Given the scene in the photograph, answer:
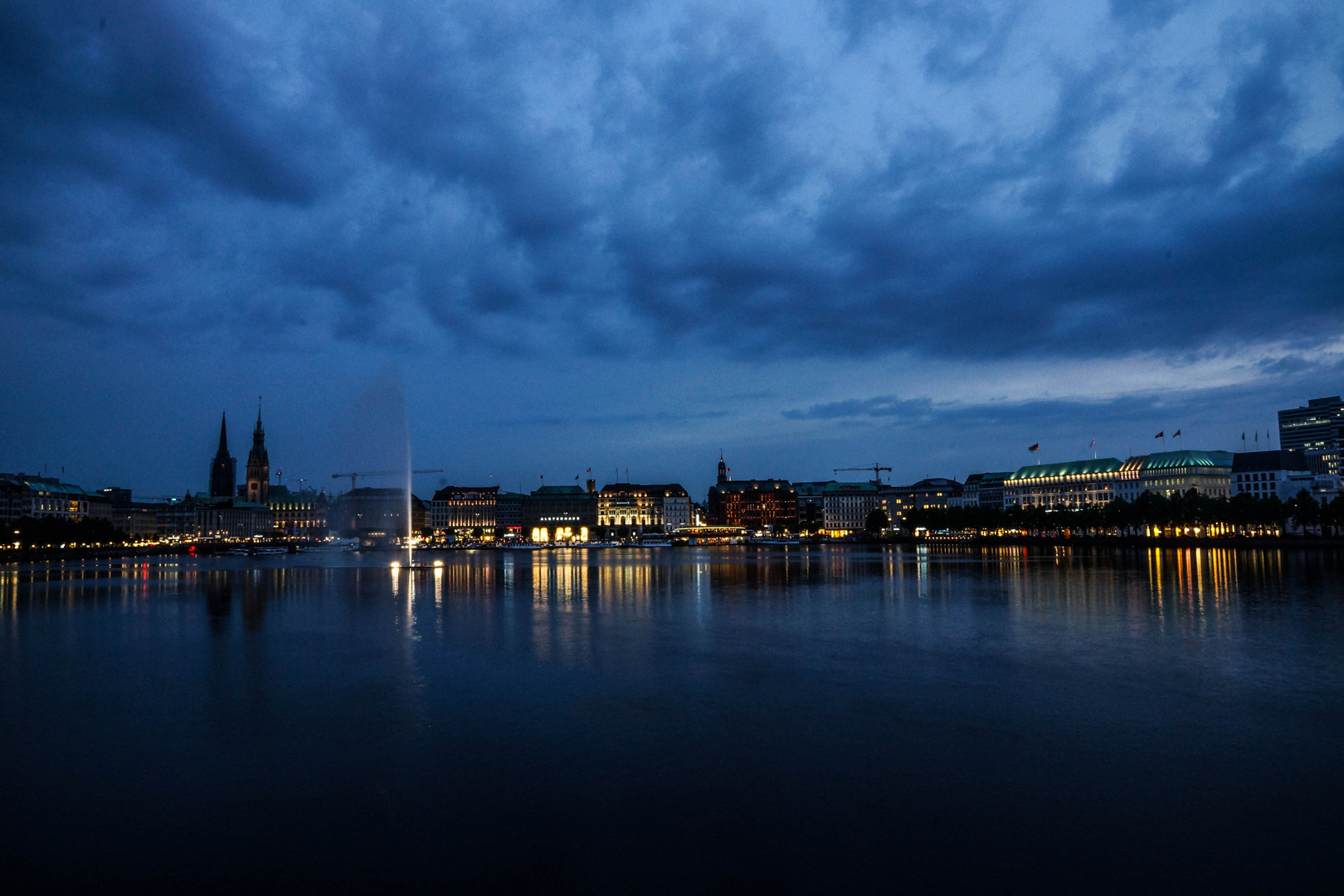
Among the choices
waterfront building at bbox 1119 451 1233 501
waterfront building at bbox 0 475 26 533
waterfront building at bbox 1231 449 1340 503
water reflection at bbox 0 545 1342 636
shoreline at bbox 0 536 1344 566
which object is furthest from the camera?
waterfront building at bbox 1119 451 1233 501

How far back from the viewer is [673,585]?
5622 centimetres

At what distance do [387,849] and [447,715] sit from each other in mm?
7115

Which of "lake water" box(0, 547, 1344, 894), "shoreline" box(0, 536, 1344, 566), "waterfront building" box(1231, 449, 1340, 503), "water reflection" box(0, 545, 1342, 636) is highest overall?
"waterfront building" box(1231, 449, 1340, 503)

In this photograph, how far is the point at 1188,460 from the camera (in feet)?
629

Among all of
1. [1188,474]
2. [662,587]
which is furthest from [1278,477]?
[662,587]

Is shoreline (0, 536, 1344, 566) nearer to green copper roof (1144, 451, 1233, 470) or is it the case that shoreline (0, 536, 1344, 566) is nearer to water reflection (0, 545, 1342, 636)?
water reflection (0, 545, 1342, 636)

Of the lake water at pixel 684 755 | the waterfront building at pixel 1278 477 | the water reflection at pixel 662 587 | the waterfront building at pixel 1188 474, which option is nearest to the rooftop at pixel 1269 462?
the waterfront building at pixel 1278 477

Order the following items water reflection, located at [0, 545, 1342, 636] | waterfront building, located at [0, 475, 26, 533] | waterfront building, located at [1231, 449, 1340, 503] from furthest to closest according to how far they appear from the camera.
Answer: waterfront building, located at [0, 475, 26, 533], waterfront building, located at [1231, 449, 1340, 503], water reflection, located at [0, 545, 1342, 636]

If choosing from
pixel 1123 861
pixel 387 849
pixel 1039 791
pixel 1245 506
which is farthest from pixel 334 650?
pixel 1245 506

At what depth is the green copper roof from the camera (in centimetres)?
19088

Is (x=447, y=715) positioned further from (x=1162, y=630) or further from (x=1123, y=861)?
(x=1162, y=630)

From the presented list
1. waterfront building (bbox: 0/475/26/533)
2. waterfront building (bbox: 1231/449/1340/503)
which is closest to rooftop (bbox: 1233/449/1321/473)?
waterfront building (bbox: 1231/449/1340/503)

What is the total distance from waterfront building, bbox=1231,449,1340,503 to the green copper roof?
6070mm

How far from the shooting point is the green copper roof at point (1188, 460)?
191 metres
